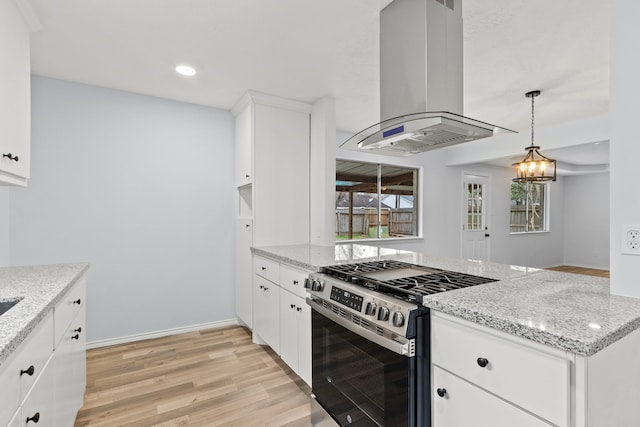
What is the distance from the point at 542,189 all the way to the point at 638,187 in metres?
7.63

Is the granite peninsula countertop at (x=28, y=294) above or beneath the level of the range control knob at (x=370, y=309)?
above

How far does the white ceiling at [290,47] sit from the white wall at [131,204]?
30 cm

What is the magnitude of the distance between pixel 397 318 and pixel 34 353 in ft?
4.33

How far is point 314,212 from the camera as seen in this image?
134 inches

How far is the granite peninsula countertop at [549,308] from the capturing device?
90cm

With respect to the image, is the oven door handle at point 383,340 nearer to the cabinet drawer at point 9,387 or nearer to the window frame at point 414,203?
the cabinet drawer at point 9,387

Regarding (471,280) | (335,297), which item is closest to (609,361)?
(471,280)

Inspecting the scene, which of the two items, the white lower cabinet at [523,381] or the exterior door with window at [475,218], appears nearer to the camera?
the white lower cabinet at [523,381]

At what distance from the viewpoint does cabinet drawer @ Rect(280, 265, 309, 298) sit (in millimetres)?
2178

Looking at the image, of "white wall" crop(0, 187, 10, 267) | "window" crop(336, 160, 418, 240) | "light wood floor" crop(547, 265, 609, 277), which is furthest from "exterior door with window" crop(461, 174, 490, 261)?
"white wall" crop(0, 187, 10, 267)

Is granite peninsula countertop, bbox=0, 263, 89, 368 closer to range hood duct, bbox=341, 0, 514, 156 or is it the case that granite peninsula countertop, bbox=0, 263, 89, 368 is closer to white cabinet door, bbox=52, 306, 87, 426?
white cabinet door, bbox=52, 306, 87, 426

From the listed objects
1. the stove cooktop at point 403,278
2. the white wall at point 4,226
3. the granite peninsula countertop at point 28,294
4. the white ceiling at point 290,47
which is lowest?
the granite peninsula countertop at point 28,294

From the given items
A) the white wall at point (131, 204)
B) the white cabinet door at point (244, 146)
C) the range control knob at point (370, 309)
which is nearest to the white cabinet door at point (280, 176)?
the white cabinet door at point (244, 146)

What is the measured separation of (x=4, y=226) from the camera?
2588 millimetres
